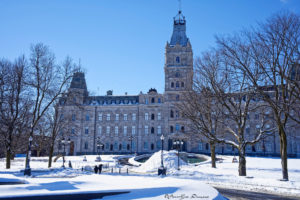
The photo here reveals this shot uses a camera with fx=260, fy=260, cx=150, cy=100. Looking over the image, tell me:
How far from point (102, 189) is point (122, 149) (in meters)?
51.3

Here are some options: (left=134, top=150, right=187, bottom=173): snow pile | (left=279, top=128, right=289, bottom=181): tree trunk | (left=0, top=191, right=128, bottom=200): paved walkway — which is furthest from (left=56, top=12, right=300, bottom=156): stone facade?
(left=0, top=191, right=128, bottom=200): paved walkway

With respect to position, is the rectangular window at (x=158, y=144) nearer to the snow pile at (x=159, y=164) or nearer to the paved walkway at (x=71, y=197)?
the snow pile at (x=159, y=164)

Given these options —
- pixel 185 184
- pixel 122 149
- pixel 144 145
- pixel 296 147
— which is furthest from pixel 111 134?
pixel 185 184

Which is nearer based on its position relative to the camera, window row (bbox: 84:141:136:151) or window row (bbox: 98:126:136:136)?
window row (bbox: 84:141:136:151)

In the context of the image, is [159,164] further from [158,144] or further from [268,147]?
[268,147]

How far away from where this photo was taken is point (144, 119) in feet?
194

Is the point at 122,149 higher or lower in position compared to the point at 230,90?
lower

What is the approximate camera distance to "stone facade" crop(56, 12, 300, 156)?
54625 mm

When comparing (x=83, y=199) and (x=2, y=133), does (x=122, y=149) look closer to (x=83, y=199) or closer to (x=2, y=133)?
(x=2, y=133)

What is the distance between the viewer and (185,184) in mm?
9938

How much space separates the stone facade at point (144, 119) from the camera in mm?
54625

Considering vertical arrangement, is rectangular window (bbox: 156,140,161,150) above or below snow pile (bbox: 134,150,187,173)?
above

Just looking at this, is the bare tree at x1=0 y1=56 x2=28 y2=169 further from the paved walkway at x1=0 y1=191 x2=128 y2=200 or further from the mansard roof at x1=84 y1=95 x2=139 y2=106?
the mansard roof at x1=84 y1=95 x2=139 y2=106

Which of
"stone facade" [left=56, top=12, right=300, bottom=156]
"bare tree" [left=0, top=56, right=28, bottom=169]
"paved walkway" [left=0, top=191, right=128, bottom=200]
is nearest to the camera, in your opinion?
"paved walkway" [left=0, top=191, right=128, bottom=200]
